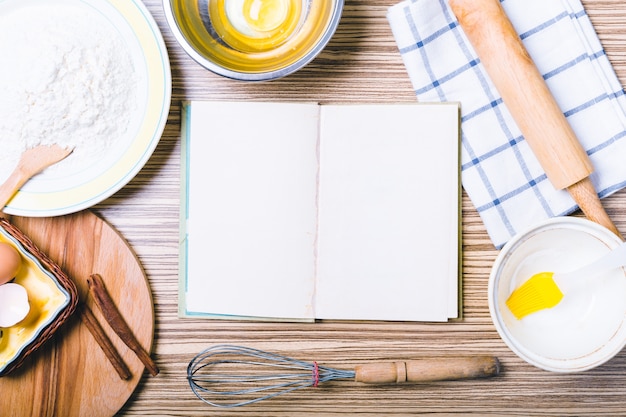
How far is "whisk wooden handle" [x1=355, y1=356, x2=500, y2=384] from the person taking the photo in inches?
25.6

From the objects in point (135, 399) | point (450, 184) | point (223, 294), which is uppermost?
point (450, 184)

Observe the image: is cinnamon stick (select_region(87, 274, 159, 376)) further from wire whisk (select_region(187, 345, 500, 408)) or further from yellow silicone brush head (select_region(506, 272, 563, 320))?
yellow silicone brush head (select_region(506, 272, 563, 320))

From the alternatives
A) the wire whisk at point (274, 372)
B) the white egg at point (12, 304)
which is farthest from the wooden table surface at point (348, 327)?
the white egg at point (12, 304)

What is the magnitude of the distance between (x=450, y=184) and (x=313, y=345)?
26 cm

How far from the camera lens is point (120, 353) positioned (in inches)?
26.1

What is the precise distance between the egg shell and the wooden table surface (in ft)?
Answer: 0.35

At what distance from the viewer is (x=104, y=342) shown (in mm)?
655

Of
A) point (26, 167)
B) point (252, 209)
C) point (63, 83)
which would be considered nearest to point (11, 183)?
point (26, 167)

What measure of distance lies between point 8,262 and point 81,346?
136mm

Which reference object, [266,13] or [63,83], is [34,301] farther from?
[266,13]

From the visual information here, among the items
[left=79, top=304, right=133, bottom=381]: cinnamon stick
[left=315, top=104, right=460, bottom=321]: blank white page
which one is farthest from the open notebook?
[left=79, top=304, right=133, bottom=381]: cinnamon stick

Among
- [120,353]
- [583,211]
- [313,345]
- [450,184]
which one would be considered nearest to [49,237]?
[120,353]

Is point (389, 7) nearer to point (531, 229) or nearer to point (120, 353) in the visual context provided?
point (531, 229)

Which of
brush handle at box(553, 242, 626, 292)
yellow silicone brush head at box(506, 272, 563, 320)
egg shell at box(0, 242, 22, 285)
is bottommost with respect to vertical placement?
yellow silicone brush head at box(506, 272, 563, 320)
